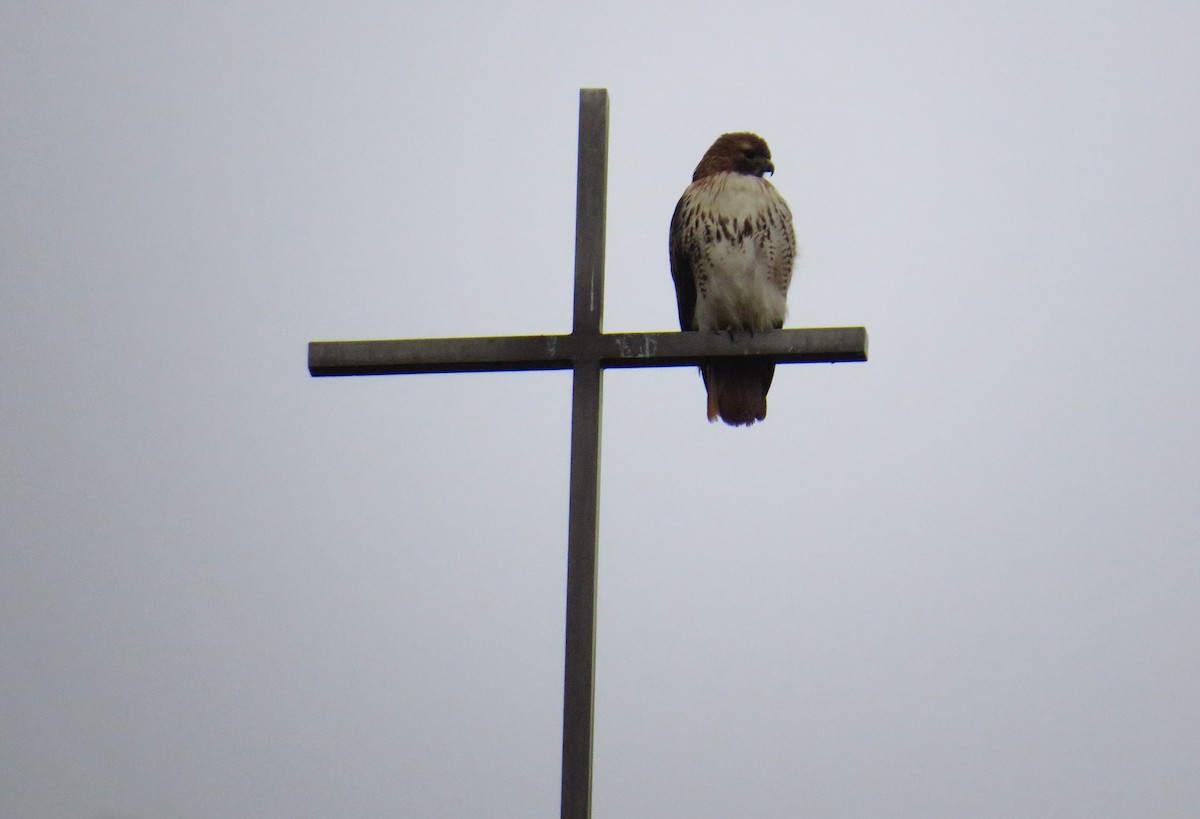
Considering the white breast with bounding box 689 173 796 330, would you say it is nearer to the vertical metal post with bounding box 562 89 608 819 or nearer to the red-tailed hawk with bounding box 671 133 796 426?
the red-tailed hawk with bounding box 671 133 796 426

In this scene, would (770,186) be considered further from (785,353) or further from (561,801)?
(561,801)

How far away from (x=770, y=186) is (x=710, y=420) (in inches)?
39.3

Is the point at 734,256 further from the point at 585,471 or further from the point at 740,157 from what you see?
the point at 585,471

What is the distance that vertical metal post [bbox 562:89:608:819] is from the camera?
134 inches

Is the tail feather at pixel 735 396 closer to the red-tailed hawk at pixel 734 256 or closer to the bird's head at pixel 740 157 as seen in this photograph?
the red-tailed hawk at pixel 734 256

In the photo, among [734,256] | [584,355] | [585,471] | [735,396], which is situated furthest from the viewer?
[734,256]

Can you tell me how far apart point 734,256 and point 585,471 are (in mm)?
1924

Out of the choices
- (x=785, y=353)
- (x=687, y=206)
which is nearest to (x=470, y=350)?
(x=785, y=353)

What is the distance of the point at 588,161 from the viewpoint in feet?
13.3

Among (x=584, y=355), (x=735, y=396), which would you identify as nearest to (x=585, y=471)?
(x=584, y=355)

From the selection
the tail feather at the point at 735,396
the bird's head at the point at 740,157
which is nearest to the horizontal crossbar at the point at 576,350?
the tail feather at the point at 735,396

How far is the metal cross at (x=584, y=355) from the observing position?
3479 mm

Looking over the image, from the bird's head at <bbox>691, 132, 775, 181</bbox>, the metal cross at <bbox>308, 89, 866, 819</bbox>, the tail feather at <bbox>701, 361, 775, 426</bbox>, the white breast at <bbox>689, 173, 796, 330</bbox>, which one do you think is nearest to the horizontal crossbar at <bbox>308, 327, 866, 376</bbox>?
the metal cross at <bbox>308, 89, 866, 819</bbox>

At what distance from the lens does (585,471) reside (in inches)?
144
